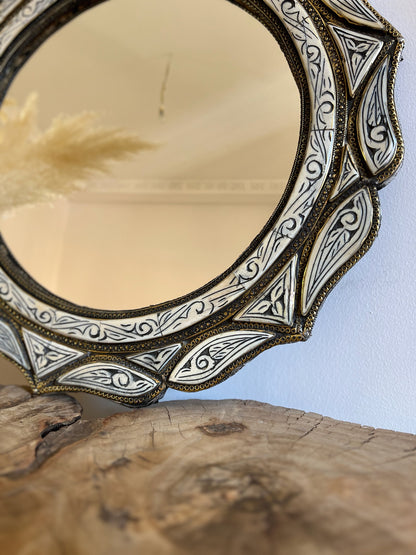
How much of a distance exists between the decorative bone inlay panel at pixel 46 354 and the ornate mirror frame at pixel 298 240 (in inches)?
0.4

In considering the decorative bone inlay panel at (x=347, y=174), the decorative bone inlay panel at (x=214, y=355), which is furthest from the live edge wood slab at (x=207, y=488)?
the decorative bone inlay panel at (x=347, y=174)

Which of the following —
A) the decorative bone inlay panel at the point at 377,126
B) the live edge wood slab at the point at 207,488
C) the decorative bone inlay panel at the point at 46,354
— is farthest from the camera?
the decorative bone inlay panel at the point at 46,354

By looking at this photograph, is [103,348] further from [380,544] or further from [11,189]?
[380,544]

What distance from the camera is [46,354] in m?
0.76

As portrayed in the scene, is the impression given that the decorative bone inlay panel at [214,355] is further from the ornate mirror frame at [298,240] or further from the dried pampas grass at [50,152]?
the dried pampas grass at [50,152]

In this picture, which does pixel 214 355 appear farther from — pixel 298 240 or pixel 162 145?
pixel 162 145

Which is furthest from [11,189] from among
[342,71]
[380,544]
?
[380,544]

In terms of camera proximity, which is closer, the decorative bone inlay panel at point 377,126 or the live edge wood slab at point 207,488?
the live edge wood slab at point 207,488

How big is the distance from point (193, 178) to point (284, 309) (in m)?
0.26

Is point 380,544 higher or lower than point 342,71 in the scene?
lower

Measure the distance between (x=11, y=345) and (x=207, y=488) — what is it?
1.65 ft

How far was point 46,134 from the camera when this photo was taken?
0.86 m

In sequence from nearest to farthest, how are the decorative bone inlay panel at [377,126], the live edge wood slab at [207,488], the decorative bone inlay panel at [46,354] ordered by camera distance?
the live edge wood slab at [207,488] → the decorative bone inlay panel at [377,126] → the decorative bone inlay panel at [46,354]

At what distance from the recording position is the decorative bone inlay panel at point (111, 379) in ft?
2.31
